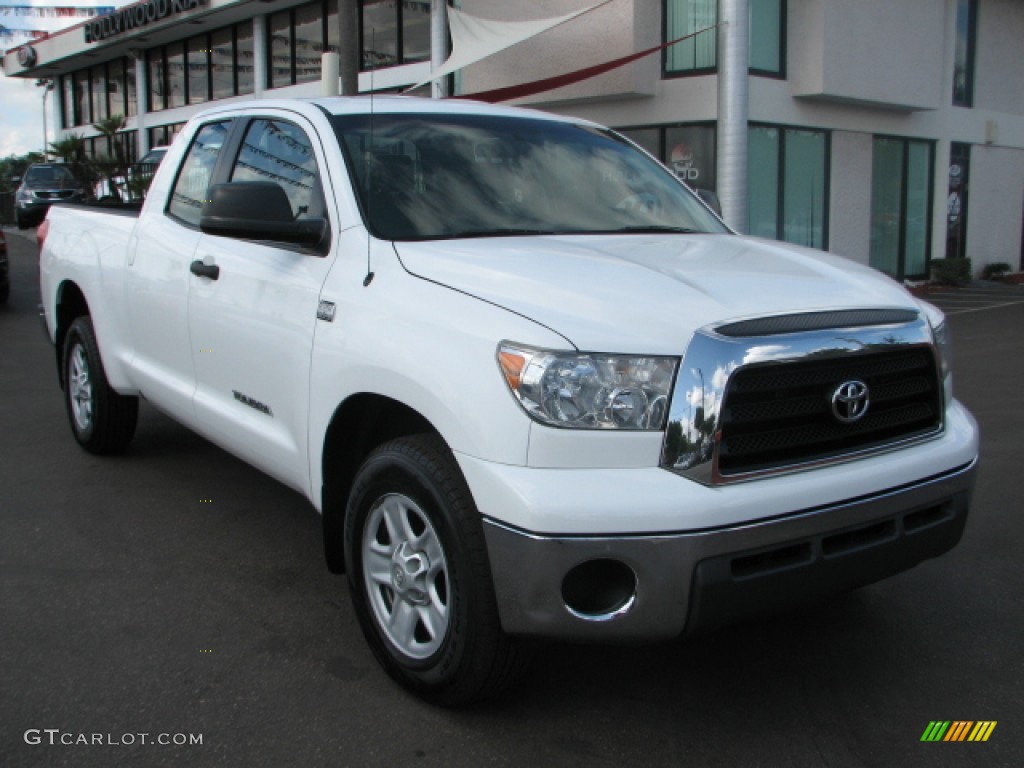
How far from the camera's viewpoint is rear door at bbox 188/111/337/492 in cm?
354

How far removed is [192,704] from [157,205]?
2.74m

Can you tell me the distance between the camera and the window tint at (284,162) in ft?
12.4

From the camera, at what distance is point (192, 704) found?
306cm

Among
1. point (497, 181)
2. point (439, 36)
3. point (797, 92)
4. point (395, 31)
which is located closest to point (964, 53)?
point (797, 92)

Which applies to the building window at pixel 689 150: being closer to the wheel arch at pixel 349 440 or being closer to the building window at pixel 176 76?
the wheel arch at pixel 349 440

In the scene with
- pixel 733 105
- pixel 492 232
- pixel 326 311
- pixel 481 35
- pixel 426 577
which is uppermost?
pixel 481 35

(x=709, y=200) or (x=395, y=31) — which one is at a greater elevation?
(x=395, y=31)

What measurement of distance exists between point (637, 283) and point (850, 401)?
2.20 feet

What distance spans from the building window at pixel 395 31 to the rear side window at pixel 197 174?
15.6 meters

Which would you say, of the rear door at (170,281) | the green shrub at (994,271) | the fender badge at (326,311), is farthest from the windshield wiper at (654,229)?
the green shrub at (994,271)

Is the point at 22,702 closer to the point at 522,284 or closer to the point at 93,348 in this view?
the point at 522,284

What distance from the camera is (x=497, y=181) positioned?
3.81 m

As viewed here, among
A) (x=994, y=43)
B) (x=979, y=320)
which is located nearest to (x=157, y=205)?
(x=979, y=320)

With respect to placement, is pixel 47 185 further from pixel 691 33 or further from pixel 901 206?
pixel 901 206
